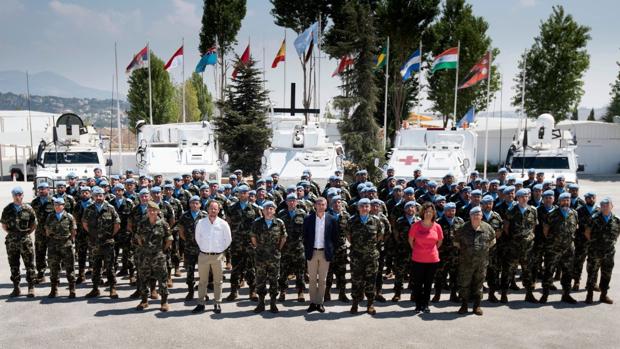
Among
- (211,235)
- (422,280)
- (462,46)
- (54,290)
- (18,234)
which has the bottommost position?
(54,290)

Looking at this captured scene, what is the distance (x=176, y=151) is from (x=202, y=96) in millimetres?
39080

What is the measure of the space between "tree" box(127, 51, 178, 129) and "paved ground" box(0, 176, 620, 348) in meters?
35.0

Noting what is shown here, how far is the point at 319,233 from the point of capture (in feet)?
24.8

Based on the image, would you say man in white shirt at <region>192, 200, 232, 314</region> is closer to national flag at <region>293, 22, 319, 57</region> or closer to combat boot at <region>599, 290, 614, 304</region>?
combat boot at <region>599, 290, 614, 304</region>

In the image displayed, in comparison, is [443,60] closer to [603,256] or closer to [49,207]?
[603,256]

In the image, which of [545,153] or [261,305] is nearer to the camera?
[261,305]

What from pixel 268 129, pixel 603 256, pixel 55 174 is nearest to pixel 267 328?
pixel 603 256

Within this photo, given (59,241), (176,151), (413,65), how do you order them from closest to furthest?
(59,241) → (176,151) → (413,65)

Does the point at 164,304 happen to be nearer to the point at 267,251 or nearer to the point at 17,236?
the point at 267,251

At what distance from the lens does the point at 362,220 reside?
746cm

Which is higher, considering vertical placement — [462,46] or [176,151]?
[462,46]

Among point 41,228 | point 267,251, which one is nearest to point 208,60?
point 41,228

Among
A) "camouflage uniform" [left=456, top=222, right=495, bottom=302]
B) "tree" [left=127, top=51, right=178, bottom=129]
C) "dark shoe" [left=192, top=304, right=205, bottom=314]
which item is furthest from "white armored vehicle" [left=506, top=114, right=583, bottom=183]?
"tree" [left=127, top=51, right=178, bottom=129]

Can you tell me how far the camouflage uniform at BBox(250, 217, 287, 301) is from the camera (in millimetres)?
7578
